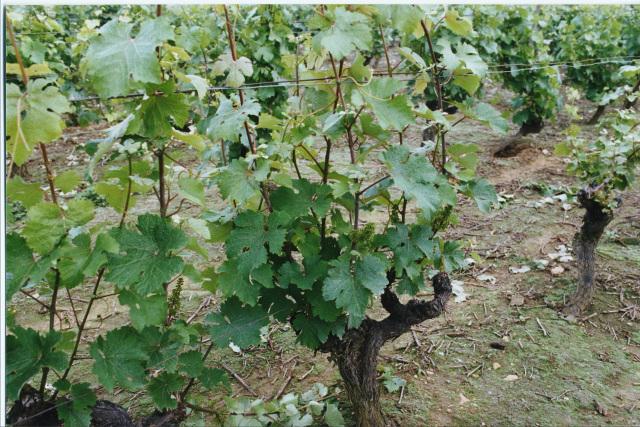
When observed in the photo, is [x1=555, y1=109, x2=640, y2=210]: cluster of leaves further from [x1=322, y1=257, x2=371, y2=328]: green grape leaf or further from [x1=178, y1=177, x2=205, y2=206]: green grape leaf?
[x1=178, y1=177, x2=205, y2=206]: green grape leaf

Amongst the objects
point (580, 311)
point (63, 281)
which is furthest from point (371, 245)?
point (580, 311)

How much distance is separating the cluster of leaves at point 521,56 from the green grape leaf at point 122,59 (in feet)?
19.6

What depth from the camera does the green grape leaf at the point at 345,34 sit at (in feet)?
5.46

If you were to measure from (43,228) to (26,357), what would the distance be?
0.42 meters

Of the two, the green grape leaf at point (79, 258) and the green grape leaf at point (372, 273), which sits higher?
the green grape leaf at point (79, 258)

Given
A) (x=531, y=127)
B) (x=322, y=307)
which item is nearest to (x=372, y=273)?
(x=322, y=307)

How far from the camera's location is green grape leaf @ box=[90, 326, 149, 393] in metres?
1.75

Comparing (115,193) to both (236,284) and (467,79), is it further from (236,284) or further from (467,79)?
(467,79)

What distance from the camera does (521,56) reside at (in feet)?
24.0

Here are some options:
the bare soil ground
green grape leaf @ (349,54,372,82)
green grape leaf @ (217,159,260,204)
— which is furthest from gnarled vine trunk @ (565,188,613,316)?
green grape leaf @ (217,159,260,204)

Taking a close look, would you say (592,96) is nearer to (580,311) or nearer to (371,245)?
(580,311)

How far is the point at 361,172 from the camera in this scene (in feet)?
6.00

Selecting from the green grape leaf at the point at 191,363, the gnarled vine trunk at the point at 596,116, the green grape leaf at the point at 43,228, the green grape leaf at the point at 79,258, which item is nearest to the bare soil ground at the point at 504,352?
the green grape leaf at the point at 191,363

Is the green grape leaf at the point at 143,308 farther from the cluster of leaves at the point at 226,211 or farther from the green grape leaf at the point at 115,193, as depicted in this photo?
the green grape leaf at the point at 115,193
